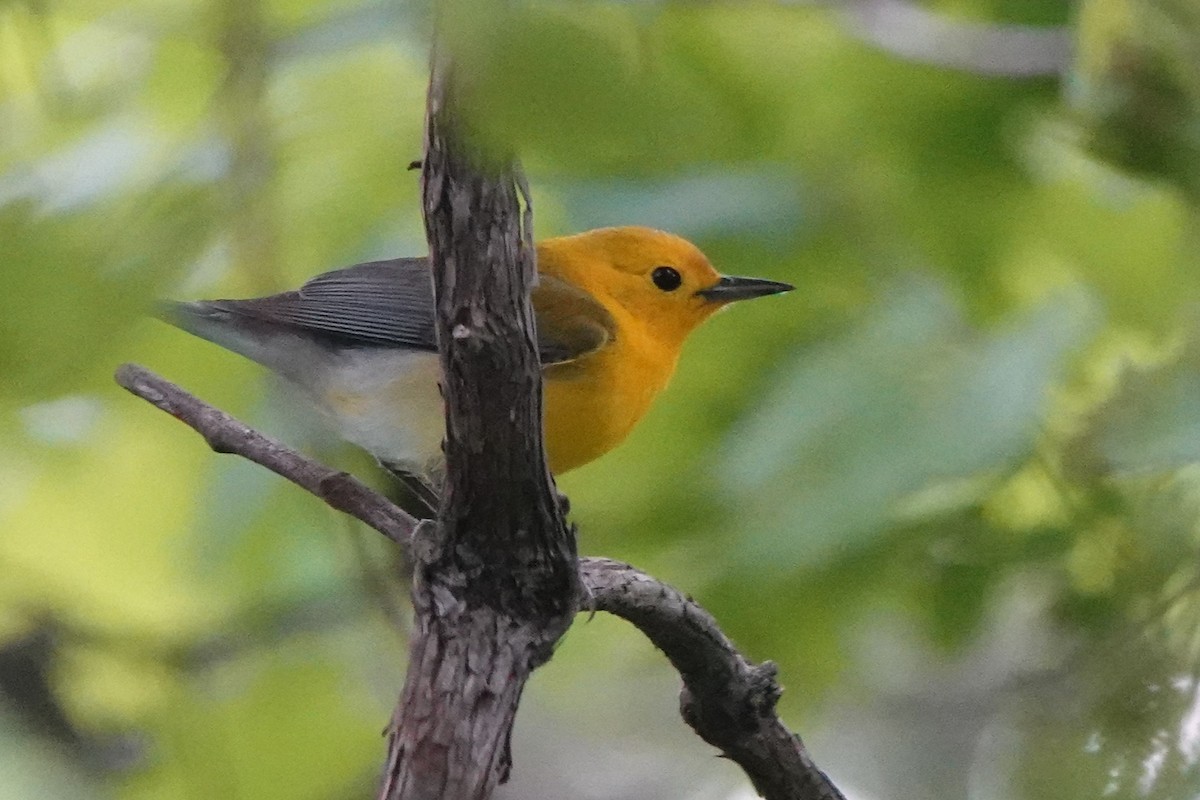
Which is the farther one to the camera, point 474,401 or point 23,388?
point 474,401

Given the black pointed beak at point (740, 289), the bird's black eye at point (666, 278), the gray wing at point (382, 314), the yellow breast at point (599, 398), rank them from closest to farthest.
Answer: the black pointed beak at point (740, 289) < the yellow breast at point (599, 398) < the gray wing at point (382, 314) < the bird's black eye at point (666, 278)

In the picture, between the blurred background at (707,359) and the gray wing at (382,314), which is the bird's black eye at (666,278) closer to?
the gray wing at (382,314)

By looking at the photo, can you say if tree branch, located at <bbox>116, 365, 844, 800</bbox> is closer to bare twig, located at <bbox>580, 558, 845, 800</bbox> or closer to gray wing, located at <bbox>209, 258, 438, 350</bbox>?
bare twig, located at <bbox>580, 558, 845, 800</bbox>

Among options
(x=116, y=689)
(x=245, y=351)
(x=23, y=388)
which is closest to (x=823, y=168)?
(x=245, y=351)

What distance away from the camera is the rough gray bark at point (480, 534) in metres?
1.54

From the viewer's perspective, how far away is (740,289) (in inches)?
152

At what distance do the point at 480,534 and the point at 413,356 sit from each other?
187cm

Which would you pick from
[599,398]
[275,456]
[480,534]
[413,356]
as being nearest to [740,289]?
[599,398]

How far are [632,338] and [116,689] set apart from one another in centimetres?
193

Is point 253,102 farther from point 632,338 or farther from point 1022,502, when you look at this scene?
point 632,338

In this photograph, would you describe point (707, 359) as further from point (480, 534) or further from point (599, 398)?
point (480, 534)

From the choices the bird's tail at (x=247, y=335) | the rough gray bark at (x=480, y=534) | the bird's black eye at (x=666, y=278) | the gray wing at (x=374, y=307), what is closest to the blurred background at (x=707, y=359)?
the bird's tail at (x=247, y=335)

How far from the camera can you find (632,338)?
4.14 m

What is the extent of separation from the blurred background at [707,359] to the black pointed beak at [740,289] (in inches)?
3.2
